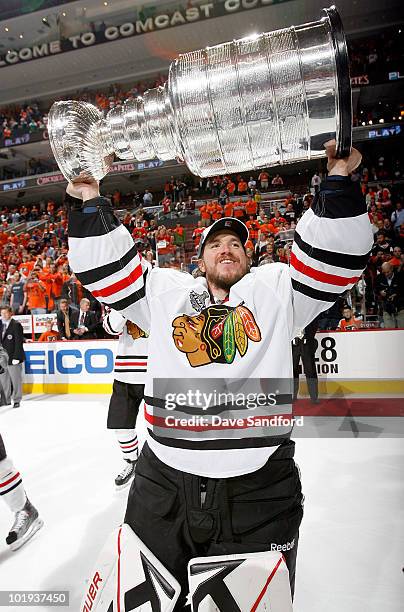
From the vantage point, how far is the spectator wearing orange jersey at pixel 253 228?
274 inches

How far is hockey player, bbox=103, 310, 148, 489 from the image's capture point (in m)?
2.79

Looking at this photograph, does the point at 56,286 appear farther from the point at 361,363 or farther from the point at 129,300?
the point at 129,300

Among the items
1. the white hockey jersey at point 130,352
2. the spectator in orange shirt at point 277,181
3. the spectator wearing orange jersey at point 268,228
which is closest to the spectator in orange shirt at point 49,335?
the white hockey jersey at point 130,352

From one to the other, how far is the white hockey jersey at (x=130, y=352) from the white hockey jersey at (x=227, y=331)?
162 cm

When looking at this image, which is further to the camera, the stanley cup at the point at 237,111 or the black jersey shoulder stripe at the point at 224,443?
the black jersey shoulder stripe at the point at 224,443

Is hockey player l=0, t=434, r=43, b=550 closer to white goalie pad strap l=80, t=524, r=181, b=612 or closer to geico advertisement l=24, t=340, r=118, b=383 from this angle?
white goalie pad strap l=80, t=524, r=181, b=612

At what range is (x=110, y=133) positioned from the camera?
1.04 metres

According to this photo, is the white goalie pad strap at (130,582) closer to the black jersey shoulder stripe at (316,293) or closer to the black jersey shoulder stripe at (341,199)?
the black jersey shoulder stripe at (316,293)

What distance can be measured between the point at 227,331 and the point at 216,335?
3cm

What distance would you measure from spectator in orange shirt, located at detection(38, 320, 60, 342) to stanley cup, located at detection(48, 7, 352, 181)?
17.2 ft

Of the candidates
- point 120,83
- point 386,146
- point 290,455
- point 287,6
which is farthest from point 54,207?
point 290,455

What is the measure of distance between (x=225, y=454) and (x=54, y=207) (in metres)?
16.5

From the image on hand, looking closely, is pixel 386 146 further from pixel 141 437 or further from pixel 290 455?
pixel 290 455

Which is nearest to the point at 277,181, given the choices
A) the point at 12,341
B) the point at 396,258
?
the point at 396,258
